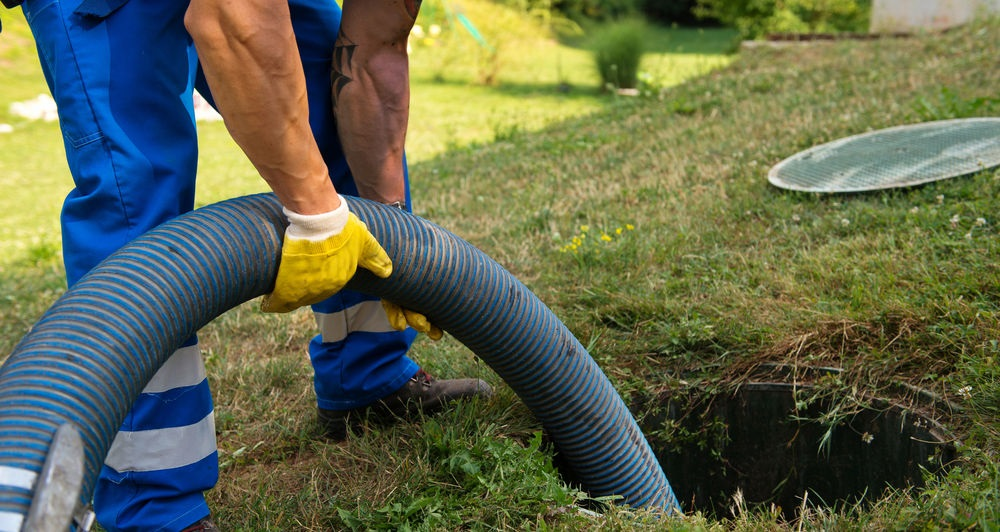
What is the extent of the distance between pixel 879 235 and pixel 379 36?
1953 mm

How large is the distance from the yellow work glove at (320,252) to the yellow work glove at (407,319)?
0.31 meters

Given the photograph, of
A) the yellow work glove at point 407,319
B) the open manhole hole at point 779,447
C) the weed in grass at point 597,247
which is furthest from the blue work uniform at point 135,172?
the weed in grass at point 597,247

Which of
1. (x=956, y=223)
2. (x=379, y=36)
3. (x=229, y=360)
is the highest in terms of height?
(x=379, y=36)

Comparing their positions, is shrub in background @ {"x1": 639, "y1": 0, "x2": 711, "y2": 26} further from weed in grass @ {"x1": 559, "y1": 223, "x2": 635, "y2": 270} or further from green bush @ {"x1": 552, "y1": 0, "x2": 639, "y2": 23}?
weed in grass @ {"x1": 559, "y1": 223, "x2": 635, "y2": 270}

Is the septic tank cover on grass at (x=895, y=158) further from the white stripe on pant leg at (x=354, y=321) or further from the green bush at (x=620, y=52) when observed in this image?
the green bush at (x=620, y=52)

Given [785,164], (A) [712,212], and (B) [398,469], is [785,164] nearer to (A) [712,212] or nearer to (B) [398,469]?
(A) [712,212]

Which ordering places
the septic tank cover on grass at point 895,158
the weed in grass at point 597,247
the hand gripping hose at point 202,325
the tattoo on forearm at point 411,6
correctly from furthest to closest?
the septic tank cover on grass at point 895,158, the weed in grass at point 597,247, the tattoo on forearm at point 411,6, the hand gripping hose at point 202,325

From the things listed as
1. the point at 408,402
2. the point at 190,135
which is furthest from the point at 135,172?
the point at 408,402

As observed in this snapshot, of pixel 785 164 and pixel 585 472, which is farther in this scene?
pixel 785 164

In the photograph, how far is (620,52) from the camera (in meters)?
10.7

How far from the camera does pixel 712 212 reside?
362 cm

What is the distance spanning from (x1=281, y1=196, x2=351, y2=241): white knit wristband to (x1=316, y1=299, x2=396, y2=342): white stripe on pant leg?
677 mm

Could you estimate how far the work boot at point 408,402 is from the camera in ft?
7.71

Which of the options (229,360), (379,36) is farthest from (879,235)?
(229,360)
